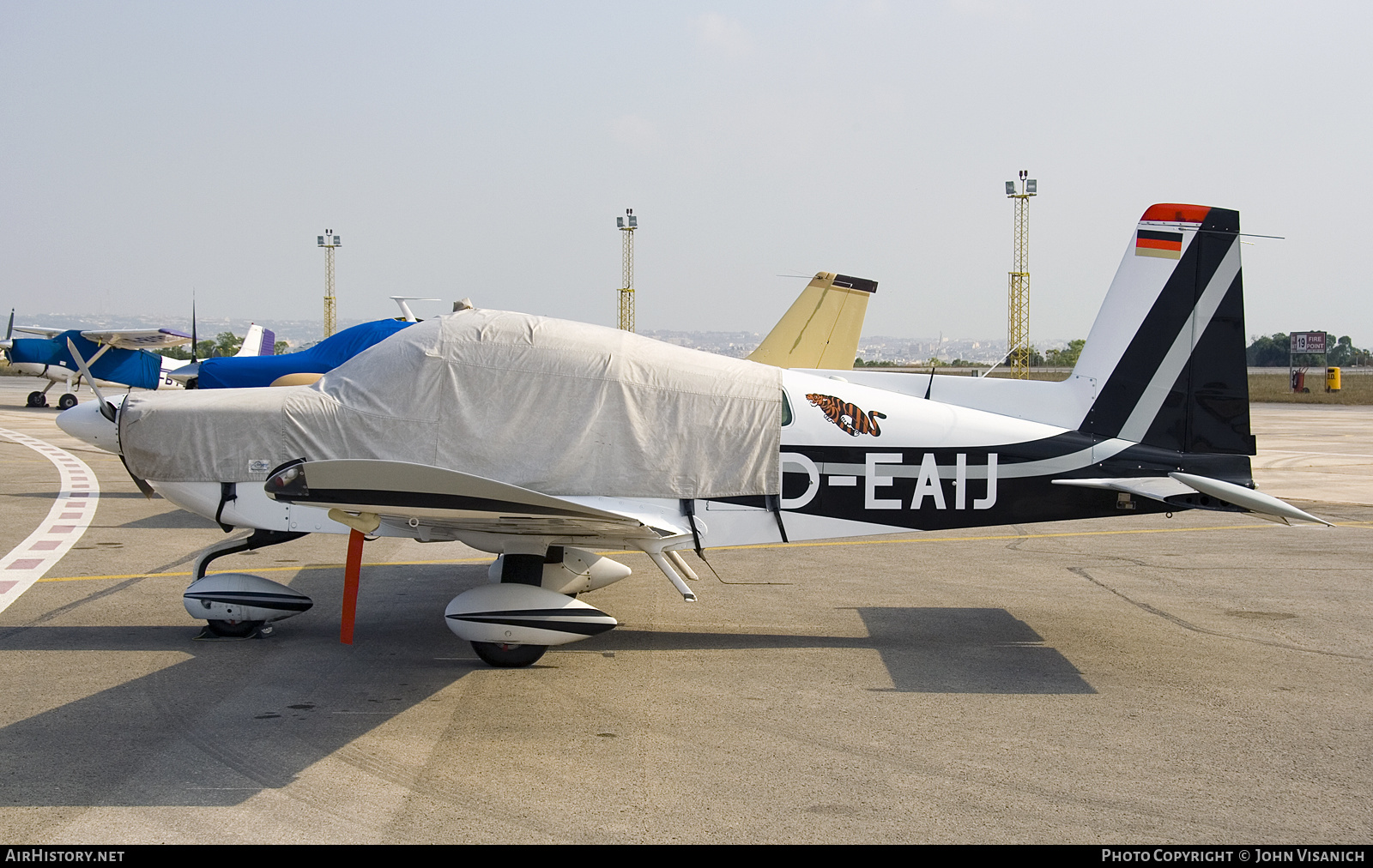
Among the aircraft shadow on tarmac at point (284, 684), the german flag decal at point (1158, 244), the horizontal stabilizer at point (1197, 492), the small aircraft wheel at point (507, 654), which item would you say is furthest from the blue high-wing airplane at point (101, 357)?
the horizontal stabilizer at point (1197, 492)

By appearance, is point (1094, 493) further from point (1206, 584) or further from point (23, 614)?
point (23, 614)

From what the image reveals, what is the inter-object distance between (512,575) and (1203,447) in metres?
5.16

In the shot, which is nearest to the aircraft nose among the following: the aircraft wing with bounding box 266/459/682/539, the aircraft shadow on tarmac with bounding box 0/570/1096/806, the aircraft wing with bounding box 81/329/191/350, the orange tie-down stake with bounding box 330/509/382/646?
the aircraft shadow on tarmac with bounding box 0/570/1096/806

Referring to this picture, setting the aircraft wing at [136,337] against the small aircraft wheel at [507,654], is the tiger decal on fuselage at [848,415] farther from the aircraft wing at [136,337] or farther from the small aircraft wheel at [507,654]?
the aircraft wing at [136,337]

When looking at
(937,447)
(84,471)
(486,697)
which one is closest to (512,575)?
(486,697)

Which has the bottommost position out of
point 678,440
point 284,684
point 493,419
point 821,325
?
point 284,684

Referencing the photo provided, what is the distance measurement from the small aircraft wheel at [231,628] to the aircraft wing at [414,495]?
1.96 metres

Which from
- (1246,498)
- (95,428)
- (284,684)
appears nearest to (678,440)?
(284,684)

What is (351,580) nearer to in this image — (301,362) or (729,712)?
(729,712)

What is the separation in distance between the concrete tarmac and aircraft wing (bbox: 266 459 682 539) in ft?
3.65

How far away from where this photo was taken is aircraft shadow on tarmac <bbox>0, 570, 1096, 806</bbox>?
4.88m

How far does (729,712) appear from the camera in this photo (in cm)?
594

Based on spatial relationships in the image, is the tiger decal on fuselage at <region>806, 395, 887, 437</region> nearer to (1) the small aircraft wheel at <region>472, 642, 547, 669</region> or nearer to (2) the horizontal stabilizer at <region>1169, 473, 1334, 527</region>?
(2) the horizontal stabilizer at <region>1169, 473, 1334, 527</region>

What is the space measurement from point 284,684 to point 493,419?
212cm
